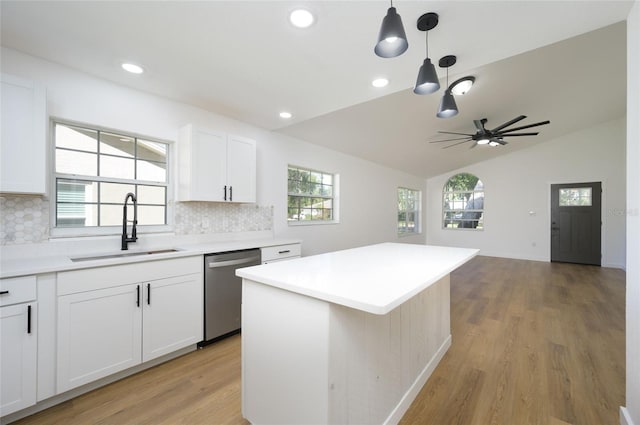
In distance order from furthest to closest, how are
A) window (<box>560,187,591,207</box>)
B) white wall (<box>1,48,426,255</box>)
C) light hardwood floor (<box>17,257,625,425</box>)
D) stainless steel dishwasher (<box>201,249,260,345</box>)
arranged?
window (<box>560,187,591,207</box>), stainless steel dishwasher (<box>201,249,260,345</box>), white wall (<box>1,48,426,255</box>), light hardwood floor (<box>17,257,625,425</box>)

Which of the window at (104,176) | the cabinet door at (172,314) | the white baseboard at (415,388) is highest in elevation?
the window at (104,176)

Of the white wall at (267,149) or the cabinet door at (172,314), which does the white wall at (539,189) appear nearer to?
the white wall at (267,149)

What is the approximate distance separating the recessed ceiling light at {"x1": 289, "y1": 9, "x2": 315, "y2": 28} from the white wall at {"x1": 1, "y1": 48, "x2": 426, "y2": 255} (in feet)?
5.81

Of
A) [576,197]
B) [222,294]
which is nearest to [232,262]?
[222,294]

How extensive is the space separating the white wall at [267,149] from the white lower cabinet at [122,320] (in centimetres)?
140

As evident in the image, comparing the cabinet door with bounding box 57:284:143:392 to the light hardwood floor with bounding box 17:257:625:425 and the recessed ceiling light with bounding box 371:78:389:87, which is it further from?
the recessed ceiling light with bounding box 371:78:389:87

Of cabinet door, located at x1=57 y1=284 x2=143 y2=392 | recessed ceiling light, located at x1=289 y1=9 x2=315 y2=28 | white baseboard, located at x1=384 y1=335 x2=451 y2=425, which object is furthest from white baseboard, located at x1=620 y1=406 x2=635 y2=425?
cabinet door, located at x1=57 y1=284 x2=143 y2=392

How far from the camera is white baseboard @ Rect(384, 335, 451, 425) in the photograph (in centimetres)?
152

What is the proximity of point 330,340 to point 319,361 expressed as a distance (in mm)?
115

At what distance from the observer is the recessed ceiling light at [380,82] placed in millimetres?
2321

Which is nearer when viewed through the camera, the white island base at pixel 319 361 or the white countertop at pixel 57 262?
the white island base at pixel 319 361

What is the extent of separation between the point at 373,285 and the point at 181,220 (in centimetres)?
236

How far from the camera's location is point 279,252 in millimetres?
3078

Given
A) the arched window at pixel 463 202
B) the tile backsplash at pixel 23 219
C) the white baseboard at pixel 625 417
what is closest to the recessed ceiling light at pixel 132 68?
the tile backsplash at pixel 23 219
